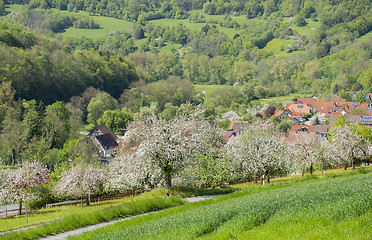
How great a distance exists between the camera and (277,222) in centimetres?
1577

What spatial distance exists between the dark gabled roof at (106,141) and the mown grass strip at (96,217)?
71587mm

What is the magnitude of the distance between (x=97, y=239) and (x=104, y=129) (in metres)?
89.5

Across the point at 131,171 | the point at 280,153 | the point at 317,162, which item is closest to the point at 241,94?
the point at 317,162

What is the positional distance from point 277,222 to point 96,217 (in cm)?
1168

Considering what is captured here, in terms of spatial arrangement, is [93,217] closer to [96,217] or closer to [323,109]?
[96,217]

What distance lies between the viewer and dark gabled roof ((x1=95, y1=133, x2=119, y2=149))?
97.4 metres

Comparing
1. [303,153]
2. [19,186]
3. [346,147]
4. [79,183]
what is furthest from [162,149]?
[346,147]

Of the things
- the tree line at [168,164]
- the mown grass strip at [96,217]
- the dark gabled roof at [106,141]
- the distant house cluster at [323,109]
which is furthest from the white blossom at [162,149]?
the distant house cluster at [323,109]

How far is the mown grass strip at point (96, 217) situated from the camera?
20.8 metres

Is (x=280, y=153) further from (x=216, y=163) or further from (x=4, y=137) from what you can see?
(x=4, y=137)

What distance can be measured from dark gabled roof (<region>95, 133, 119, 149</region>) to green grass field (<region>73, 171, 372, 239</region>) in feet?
256

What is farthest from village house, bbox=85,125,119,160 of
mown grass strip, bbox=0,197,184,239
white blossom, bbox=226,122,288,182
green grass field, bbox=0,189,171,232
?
mown grass strip, bbox=0,197,184,239

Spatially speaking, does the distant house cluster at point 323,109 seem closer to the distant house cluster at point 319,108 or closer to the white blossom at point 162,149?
the distant house cluster at point 319,108

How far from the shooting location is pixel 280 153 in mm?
47094
